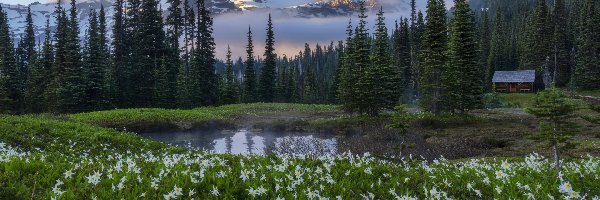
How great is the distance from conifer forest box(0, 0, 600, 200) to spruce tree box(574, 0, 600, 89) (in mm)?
317

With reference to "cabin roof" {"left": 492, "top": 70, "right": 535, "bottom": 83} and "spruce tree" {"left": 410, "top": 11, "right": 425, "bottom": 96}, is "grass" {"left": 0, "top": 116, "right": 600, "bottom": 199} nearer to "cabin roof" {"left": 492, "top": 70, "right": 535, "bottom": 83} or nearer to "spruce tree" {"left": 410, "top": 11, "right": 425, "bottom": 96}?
"cabin roof" {"left": 492, "top": 70, "right": 535, "bottom": 83}

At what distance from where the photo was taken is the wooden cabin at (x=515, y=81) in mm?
72312

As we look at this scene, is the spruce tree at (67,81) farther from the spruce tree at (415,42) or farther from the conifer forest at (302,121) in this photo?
the spruce tree at (415,42)

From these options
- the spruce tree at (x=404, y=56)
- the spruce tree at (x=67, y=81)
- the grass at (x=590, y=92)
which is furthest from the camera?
the spruce tree at (x=404, y=56)

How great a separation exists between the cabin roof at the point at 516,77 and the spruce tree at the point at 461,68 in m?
32.9

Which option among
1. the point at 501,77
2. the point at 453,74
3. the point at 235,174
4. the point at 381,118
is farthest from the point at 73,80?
the point at 501,77

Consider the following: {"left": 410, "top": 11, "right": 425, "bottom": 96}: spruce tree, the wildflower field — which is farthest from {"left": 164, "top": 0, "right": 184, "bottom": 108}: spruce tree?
the wildflower field

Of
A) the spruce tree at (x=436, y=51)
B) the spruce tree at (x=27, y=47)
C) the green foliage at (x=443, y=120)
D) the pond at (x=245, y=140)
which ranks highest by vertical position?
the spruce tree at (x=27, y=47)

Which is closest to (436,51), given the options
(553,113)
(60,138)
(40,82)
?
(553,113)

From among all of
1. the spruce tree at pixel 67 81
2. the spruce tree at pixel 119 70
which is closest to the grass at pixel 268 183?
the spruce tree at pixel 67 81

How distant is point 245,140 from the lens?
31.8 m

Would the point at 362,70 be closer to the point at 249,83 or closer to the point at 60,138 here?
the point at 60,138

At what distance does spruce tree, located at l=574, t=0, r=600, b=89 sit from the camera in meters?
66.9

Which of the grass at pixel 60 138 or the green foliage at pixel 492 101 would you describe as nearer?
the grass at pixel 60 138
